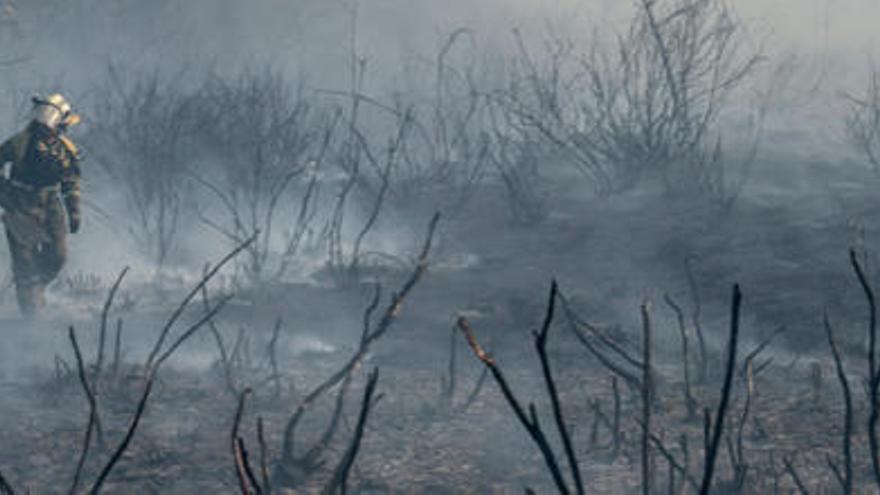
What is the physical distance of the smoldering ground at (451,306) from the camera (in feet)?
15.0

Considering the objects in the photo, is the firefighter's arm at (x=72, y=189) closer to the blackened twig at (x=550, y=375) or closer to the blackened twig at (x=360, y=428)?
the blackened twig at (x=360, y=428)

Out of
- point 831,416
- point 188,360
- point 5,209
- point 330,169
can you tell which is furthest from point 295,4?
point 831,416

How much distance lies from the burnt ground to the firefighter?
17.7 inches

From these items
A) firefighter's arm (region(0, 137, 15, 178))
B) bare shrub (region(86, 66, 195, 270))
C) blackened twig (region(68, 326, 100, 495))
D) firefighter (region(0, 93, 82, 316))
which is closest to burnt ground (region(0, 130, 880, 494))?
firefighter (region(0, 93, 82, 316))

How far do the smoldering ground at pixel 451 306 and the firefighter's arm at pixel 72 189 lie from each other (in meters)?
0.83

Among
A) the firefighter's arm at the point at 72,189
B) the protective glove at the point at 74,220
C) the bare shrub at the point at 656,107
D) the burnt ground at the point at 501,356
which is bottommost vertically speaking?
the burnt ground at the point at 501,356

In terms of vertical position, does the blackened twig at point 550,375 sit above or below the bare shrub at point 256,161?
below

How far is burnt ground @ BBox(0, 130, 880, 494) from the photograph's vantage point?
15.1 feet

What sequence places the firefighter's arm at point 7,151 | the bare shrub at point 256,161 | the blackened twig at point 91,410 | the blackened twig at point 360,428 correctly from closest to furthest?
the blackened twig at point 360,428 → the blackened twig at point 91,410 → the firefighter's arm at point 7,151 → the bare shrub at point 256,161

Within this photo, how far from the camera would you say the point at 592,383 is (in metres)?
5.81

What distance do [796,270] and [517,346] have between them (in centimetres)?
244

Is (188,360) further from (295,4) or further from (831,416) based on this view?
(295,4)

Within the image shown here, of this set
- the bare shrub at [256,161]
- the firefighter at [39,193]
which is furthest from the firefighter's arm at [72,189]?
the bare shrub at [256,161]

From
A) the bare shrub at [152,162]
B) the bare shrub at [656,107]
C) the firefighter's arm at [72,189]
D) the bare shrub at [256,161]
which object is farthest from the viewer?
the bare shrub at [152,162]
